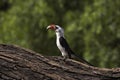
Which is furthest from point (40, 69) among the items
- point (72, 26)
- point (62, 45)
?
point (72, 26)

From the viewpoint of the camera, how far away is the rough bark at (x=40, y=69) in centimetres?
815

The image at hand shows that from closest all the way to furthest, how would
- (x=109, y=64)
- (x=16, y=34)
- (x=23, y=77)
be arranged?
(x=23, y=77) < (x=109, y=64) < (x=16, y=34)

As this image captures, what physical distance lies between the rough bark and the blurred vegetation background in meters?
6.23

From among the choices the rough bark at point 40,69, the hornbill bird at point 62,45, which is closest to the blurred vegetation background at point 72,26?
the hornbill bird at point 62,45

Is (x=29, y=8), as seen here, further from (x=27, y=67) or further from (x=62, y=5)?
(x=27, y=67)

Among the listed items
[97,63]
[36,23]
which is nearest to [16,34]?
[36,23]

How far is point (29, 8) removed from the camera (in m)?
16.9

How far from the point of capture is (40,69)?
822cm

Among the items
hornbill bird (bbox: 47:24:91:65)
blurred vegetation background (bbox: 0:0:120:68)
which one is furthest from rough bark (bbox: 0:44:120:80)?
blurred vegetation background (bbox: 0:0:120:68)

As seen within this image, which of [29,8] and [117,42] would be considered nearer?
[117,42]

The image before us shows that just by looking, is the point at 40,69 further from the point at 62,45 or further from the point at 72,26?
the point at 72,26

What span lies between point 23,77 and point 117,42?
768cm

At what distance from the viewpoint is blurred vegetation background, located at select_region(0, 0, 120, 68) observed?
Result: 15102 millimetres

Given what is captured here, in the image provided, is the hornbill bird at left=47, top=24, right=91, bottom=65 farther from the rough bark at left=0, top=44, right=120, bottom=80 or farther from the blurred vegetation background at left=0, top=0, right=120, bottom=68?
the blurred vegetation background at left=0, top=0, right=120, bottom=68
